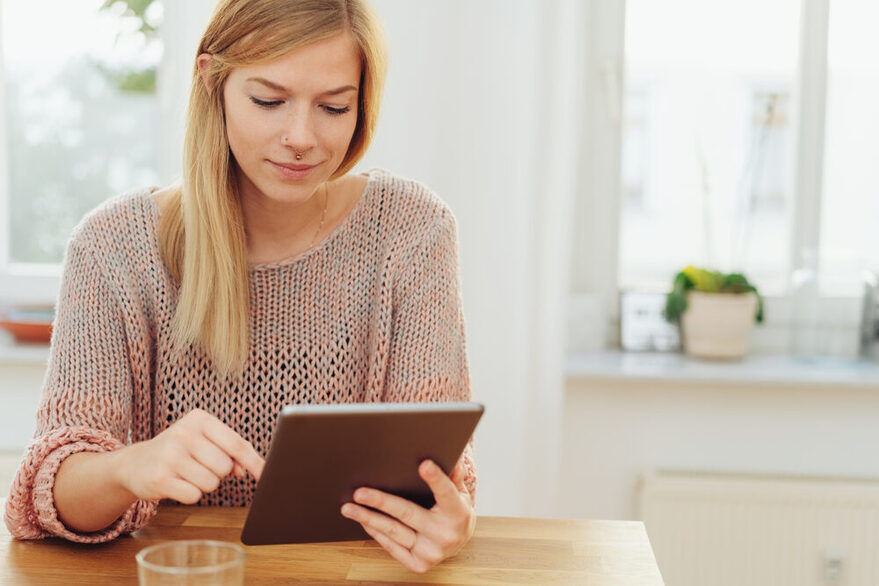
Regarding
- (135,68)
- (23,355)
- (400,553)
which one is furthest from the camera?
(135,68)

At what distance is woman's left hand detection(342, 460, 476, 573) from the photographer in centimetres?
99

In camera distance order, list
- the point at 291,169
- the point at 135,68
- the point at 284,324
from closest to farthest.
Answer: the point at 291,169 → the point at 284,324 → the point at 135,68

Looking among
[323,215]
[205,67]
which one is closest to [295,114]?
[205,67]

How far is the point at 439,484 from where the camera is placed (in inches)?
38.6

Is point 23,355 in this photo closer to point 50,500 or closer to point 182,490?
point 50,500

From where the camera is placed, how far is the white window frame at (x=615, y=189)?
2.49 meters

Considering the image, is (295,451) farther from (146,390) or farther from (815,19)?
(815,19)

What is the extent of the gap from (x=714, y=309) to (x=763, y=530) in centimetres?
52

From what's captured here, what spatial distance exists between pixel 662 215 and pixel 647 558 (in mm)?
1594

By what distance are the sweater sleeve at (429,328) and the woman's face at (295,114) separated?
203mm

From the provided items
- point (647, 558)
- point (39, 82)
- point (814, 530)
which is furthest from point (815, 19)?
point (39, 82)

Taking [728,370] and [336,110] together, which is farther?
[728,370]

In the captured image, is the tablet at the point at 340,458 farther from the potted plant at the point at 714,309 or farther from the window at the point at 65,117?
the window at the point at 65,117

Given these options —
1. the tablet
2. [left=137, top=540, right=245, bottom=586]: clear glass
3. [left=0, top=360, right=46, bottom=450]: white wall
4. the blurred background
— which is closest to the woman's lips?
the tablet
